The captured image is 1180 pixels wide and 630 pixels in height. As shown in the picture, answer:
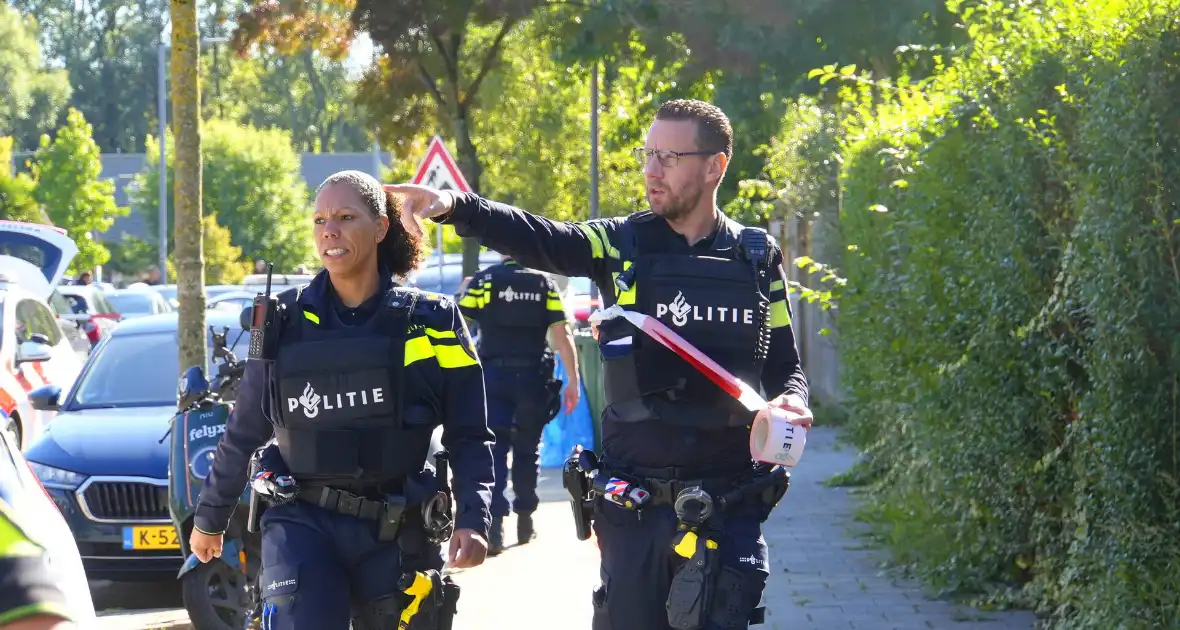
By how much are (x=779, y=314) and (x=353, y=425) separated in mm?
1304

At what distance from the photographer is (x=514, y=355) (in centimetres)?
1054

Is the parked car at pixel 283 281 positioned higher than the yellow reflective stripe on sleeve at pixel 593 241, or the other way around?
the yellow reflective stripe on sleeve at pixel 593 241

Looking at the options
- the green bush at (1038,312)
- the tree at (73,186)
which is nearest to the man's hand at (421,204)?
the green bush at (1038,312)

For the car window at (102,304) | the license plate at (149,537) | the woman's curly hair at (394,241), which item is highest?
the woman's curly hair at (394,241)

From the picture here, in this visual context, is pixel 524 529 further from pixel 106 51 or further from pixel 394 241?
pixel 106 51

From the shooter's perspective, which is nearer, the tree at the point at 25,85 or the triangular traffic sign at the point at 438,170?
the triangular traffic sign at the point at 438,170

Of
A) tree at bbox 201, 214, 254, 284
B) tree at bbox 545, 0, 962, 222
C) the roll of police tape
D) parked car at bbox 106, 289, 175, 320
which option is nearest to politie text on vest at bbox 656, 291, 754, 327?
the roll of police tape

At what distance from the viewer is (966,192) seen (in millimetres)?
7691

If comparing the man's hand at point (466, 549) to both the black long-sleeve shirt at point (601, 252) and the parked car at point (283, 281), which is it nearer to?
the black long-sleeve shirt at point (601, 252)

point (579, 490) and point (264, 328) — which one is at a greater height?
point (264, 328)

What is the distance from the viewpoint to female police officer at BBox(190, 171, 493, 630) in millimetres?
4738

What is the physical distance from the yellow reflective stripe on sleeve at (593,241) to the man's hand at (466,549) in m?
0.88

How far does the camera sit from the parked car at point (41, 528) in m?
2.35

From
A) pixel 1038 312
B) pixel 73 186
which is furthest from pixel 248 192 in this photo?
pixel 1038 312
